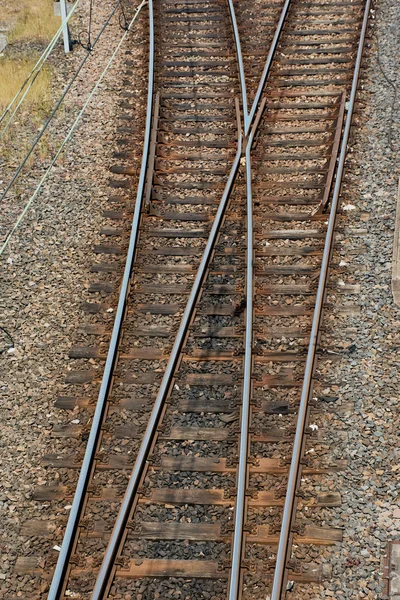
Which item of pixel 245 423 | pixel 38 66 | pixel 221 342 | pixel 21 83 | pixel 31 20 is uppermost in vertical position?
pixel 31 20

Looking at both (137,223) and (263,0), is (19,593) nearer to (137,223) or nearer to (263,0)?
(137,223)

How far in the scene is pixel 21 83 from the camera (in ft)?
47.5

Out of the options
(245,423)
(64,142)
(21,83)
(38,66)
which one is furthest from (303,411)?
(38,66)

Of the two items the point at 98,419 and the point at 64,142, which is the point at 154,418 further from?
the point at 64,142

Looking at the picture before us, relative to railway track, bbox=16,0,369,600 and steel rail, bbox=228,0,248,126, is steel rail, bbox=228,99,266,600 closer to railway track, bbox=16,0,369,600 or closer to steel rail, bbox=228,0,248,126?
railway track, bbox=16,0,369,600

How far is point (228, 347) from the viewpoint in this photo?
9.11m

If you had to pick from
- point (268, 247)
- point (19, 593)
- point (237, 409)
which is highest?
point (268, 247)

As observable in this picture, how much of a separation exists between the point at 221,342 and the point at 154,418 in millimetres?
1341

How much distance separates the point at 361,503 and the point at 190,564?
4.96ft

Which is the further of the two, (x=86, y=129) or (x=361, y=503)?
(x=86, y=129)

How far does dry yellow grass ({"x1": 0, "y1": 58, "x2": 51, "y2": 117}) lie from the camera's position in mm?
13914

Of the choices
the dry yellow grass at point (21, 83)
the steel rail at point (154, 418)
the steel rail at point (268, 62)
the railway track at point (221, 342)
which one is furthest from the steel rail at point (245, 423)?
the dry yellow grass at point (21, 83)

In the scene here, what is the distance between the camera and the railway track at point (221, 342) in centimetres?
720

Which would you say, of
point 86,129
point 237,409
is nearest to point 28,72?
point 86,129
